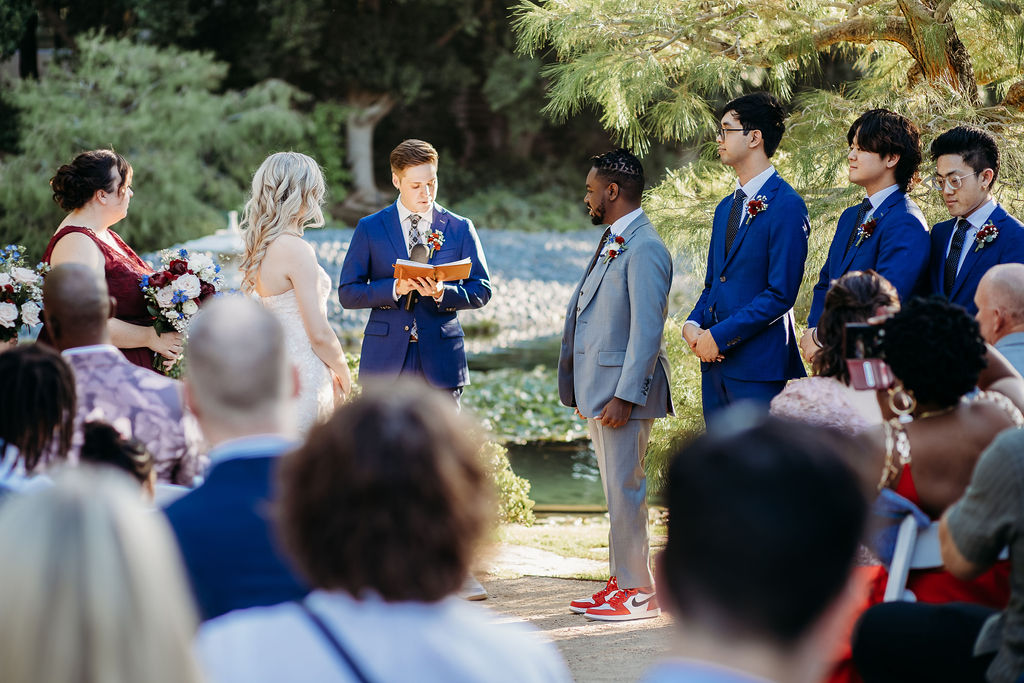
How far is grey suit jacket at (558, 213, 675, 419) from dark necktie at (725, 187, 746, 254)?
11.8 inches

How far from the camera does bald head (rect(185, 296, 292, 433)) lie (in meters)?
1.97

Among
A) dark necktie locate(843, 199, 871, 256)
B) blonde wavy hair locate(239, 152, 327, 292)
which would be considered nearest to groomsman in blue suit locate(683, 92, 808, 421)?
dark necktie locate(843, 199, 871, 256)

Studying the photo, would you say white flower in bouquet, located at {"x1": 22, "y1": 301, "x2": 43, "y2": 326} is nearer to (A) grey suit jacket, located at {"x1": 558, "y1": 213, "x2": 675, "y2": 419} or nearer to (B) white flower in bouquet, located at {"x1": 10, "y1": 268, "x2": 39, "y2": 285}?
(B) white flower in bouquet, located at {"x1": 10, "y1": 268, "x2": 39, "y2": 285}

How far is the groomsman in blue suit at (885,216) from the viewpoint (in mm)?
4016

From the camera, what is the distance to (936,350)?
251 cm

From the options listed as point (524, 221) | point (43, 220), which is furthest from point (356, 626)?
point (524, 221)

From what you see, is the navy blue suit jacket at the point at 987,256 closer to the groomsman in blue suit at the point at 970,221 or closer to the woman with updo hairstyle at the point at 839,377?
the groomsman in blue suit at the point at 970,221

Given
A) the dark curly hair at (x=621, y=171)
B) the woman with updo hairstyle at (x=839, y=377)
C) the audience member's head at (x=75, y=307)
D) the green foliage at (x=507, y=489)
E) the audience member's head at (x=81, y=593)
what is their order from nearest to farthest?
the audience member's head at (x=81, y=593) → the woman with updo hairstyle at (x=839, y=377) → the audience member's head at (x=75, y=307) → the dark curly hair at (x=621, y=171) → the green foliage at (x=507, y=489)

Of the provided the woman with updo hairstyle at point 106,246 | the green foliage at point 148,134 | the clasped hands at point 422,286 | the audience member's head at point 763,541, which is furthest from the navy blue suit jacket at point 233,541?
the green foliage at point 148,134

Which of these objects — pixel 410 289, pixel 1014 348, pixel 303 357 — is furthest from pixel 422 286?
pixel 1014 348

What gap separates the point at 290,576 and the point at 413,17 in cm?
2540

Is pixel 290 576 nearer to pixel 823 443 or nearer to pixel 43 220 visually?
pixel 823 443

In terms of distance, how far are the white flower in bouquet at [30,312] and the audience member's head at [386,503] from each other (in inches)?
123

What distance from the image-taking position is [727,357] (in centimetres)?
430
